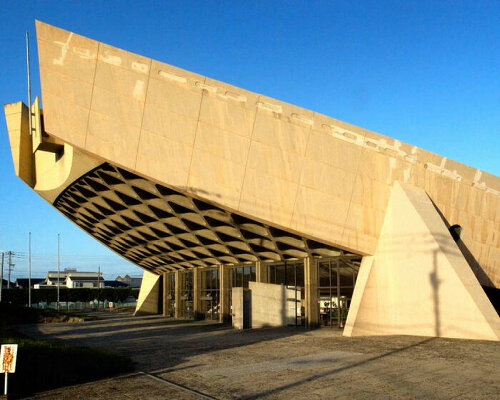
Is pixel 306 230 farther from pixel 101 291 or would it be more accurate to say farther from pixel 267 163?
pixel 101 291

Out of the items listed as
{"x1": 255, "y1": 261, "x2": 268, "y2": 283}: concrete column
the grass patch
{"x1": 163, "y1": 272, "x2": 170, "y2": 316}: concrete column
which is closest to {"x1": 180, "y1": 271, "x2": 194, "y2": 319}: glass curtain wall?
{"x1": 163, "y1": 272, "x2": 170, "y2": 316}: concrete column

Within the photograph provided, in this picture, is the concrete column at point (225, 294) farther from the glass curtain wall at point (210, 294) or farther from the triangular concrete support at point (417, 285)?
the triangular concrete support at point (417, 285)

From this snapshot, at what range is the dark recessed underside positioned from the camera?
25484mm

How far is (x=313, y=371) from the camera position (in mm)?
12867

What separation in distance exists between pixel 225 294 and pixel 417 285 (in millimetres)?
17871

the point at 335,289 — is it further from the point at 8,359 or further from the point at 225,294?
the point at 8,359

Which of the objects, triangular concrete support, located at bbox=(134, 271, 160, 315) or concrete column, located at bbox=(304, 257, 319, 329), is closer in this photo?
concrete column, located at bbox=(304, 257, 319, 329)

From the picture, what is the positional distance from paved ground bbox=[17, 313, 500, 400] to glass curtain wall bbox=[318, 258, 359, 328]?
23.2ft

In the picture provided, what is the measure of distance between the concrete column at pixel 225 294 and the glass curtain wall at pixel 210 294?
145 centimetres

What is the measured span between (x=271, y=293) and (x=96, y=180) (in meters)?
12.5

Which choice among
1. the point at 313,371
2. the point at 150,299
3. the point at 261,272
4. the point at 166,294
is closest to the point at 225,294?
the point at 261,272

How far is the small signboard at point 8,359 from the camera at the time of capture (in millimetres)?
9953

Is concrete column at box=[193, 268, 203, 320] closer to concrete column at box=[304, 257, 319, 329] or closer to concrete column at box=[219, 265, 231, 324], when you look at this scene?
concrete column at box=[219, 265, 231, 324]

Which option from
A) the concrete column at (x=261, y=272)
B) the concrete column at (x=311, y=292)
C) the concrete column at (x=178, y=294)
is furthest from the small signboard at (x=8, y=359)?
the concrete column at (x=178, y=294)
